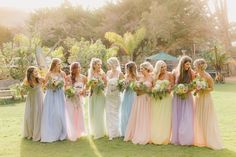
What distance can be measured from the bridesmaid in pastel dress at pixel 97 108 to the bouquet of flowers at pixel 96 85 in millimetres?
86

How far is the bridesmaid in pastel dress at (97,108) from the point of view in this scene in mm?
10008

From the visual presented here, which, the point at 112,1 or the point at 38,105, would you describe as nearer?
the point at 38,105

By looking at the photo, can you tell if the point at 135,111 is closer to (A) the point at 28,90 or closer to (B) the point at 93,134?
(B) the point at 93,134

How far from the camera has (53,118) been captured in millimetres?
9820

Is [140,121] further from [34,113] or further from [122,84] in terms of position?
[34,113]

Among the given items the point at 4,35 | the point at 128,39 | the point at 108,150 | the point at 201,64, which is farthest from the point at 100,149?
the point at 4,35

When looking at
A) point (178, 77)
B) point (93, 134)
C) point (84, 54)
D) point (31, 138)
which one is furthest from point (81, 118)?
point (84, 54)

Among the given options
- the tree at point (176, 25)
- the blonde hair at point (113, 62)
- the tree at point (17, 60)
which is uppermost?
the tree at point (176, 25)

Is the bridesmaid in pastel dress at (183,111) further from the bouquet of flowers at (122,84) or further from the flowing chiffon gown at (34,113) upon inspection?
the flowing chiffon gown at (34,113)

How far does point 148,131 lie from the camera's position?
364 inches

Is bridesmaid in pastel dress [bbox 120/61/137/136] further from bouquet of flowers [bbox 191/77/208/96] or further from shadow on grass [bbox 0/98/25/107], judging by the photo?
shadow on grass [bbox 0/98/25/107]

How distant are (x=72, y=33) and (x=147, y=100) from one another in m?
36.4

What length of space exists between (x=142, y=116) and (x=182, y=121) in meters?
0.94

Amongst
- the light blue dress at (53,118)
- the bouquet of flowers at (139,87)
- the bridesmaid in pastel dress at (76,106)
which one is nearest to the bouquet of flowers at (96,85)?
the bridesmaid in pastel dress at (76,106)
